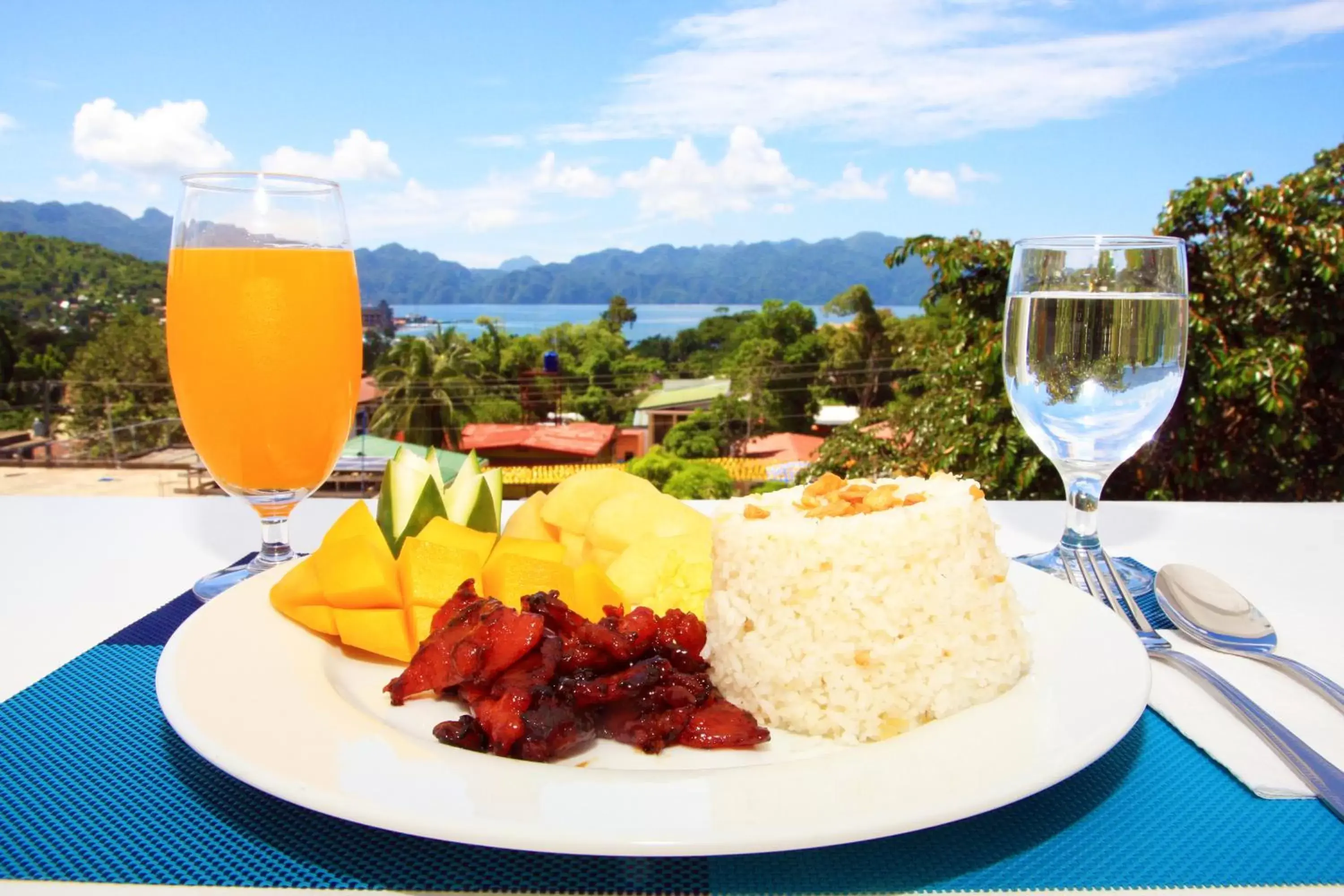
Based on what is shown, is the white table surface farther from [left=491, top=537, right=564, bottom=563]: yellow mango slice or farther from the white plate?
[left=491, top=537, right=564, bottom=563]: yellow mango slice

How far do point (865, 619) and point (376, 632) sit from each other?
522mm

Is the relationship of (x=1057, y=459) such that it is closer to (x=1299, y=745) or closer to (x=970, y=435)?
(x=1299, y=745)

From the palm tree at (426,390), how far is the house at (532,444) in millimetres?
863

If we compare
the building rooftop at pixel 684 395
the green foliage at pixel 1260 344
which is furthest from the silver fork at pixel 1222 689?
the building rooftop at pixel 684 395

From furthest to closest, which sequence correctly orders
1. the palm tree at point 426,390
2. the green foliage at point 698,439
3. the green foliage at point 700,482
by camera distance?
the green foliage at point 698,439, the palm tree at point 426,390, the green foliage at point 700,482

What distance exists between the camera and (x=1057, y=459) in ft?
4.60

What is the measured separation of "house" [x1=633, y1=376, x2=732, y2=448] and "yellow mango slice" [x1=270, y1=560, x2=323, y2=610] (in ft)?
128

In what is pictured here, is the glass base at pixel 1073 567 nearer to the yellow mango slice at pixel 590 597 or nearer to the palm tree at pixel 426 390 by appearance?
the yellow mango slice at pixel 590 597

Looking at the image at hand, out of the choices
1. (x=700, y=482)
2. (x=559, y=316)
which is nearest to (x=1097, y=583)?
(x=700, y=482)

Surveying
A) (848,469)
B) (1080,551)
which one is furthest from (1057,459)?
(848,469)

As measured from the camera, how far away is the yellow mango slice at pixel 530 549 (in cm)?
116

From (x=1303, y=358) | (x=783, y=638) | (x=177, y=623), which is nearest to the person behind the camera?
(x=783, y=638)

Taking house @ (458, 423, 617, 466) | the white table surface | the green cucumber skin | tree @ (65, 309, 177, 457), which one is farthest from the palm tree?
the green cucumber skin

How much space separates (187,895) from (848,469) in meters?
8.23
